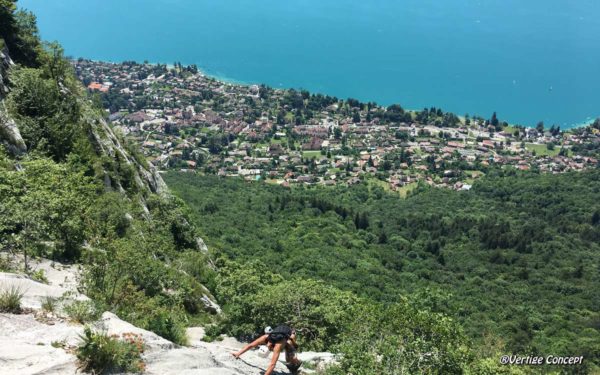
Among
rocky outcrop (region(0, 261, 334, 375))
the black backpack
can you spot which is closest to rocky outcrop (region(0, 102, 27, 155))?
rocky outcrop (region(0, 261, 334, 375))

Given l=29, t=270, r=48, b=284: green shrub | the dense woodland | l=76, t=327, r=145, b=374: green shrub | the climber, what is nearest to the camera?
l=76, t=327, r=145, b=374: green shrub

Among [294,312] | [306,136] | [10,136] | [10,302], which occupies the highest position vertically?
[306,136]

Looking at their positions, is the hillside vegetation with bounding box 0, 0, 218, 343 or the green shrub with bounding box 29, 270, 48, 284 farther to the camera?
the hillside vegetation with bounding box 0, 0, 218, 343

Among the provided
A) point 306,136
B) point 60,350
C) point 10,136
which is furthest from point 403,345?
point 306,136

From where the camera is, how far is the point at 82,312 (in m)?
7.93

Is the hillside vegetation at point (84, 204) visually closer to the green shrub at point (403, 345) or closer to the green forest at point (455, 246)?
the green shrub at point (403, 345)

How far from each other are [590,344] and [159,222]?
26.8 m

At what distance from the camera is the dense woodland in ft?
35.8

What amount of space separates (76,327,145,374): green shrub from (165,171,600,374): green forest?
1064 cm

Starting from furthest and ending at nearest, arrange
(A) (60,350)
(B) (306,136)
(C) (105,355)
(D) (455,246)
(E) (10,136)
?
(B) (306,136) → (D) (455,246) → (E) (10,136) → (A) (60,350) → (C) (105,355)

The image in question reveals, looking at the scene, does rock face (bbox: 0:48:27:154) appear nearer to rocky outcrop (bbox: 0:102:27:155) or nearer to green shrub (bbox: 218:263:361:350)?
rocky outcrop (bbox: 0:102:27:155)

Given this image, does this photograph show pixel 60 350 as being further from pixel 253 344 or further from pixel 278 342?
pixel 278 342

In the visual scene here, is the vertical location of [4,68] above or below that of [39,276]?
above

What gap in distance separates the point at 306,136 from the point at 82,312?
11037 centimetres
